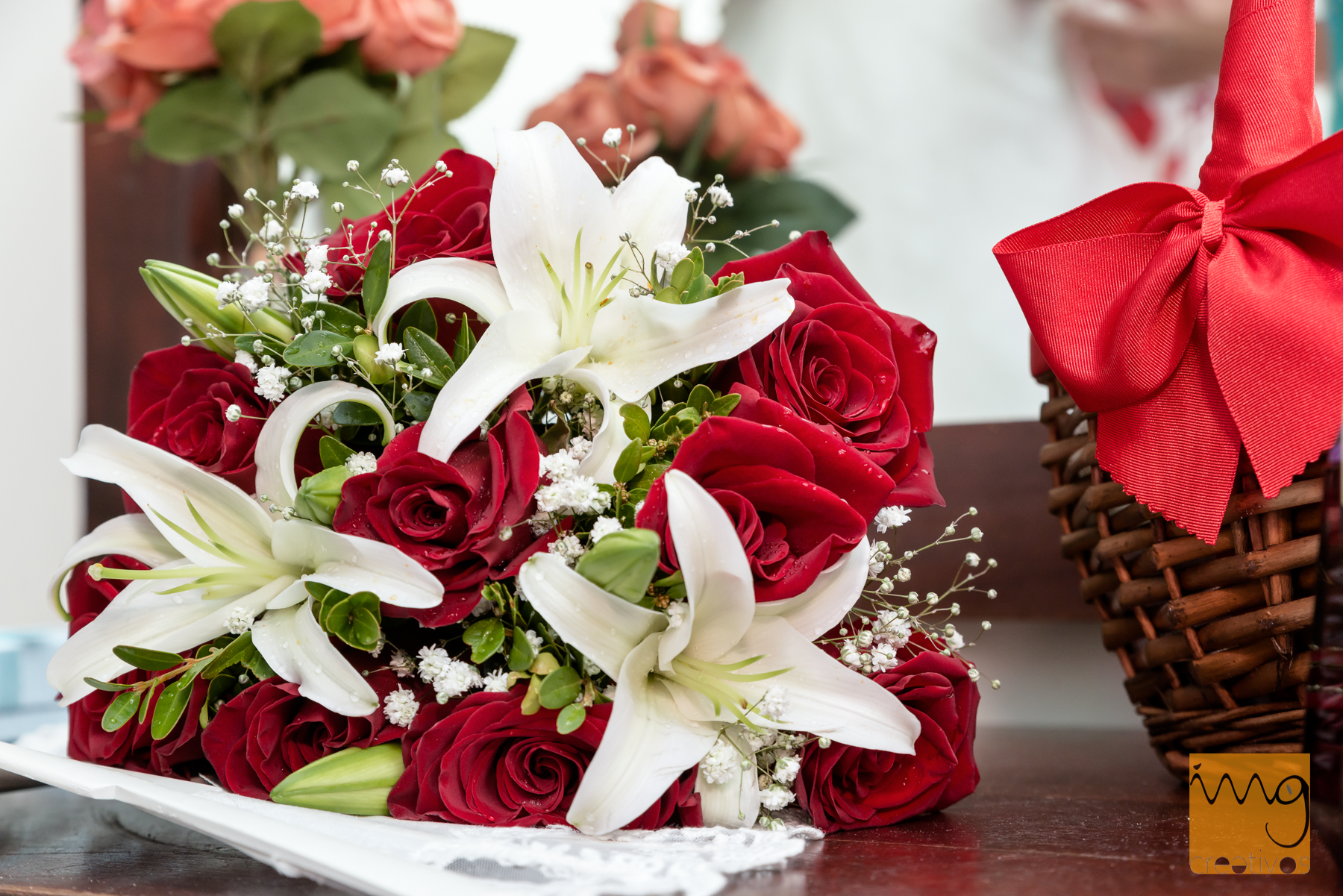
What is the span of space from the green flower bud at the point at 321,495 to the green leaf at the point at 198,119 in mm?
531

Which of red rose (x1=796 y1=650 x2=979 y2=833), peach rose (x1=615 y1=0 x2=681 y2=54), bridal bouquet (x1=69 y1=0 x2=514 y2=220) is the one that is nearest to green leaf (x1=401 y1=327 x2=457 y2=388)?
red rose (x1=796 y1=650 x2=979 y2=833)

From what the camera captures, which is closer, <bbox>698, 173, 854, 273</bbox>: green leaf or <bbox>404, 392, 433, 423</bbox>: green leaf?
<bbox>404, 392, 433, 423</bbox>: green leaf

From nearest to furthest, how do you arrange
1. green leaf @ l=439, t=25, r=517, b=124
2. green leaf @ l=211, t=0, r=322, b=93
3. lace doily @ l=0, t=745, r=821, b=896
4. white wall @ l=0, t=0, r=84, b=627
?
1. lace doily @ l=0, t=745, r=821, b=896
2. green leaf @ l=211, t=0, r=322, b=93
3. green leaf @ l=439, t=25, r=517, b=124
4. white wall @ l=0, t=0, r=84, b=627

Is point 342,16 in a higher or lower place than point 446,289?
higher

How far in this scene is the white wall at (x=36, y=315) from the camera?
1.04 m

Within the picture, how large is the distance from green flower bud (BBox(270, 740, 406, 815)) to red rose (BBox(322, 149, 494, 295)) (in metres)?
0.20

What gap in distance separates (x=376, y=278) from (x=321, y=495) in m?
0.09

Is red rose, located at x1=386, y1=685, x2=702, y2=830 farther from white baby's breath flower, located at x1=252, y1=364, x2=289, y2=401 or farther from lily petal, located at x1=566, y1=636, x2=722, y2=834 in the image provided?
white baby's breath flower, located at x1=252, y1=364, x2=289, y2=401

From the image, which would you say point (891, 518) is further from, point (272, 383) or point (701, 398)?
point (272, 383)

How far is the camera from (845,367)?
0.44 m

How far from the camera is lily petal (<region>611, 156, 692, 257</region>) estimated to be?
450mm

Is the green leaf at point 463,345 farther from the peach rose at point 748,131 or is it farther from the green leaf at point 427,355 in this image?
the peach rose at point 748,131

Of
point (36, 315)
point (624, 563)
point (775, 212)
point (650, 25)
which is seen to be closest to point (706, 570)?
point (624, 563)

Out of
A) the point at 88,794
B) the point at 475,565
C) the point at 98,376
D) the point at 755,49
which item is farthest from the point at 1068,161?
the point at 98,376
